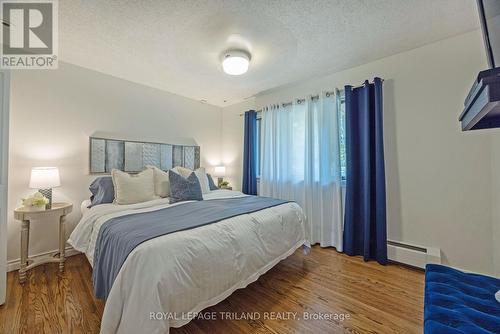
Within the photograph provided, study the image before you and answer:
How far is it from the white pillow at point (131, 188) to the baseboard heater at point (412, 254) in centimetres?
302

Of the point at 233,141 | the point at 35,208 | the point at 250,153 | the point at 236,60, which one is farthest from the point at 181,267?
the point at 233,141

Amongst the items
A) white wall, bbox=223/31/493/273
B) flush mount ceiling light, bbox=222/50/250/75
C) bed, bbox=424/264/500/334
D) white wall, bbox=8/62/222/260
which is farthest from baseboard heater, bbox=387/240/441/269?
white wall, bbox=8/62/222/260

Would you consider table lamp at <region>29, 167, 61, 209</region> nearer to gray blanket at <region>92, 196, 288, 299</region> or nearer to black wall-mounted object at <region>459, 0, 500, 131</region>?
gray blanket at <region>92, 196, 288, 299</region>

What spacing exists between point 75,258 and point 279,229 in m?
2.56

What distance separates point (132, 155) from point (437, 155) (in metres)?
3.95

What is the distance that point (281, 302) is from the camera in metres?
1.74

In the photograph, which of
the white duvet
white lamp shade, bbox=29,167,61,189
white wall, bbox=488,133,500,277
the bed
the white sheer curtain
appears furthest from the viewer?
the white sheer curtain

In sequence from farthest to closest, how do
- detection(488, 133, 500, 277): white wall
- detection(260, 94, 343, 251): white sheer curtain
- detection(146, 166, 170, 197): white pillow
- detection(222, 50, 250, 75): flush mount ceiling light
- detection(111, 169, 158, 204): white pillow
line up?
1. detection(260, 94, 343, 251): white sheer curtain
2. detection(146, 166, 170, 197): white pillow
3. detection(111, 169, 158, 204): white pillow
4. detection(222, 50, 250, 75): flush mount ceiling light
5. detection(488, 133, 500, 277): white wall

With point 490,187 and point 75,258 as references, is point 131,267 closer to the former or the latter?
point 75,258

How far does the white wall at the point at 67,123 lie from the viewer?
228 centimetres

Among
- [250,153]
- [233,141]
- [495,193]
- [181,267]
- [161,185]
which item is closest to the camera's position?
[181,267]

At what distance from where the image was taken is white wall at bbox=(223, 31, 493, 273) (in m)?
2.00

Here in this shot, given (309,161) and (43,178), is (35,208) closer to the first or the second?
(43,178)

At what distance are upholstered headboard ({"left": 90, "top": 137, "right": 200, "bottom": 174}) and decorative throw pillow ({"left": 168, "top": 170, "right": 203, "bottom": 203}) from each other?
0.94 meters
